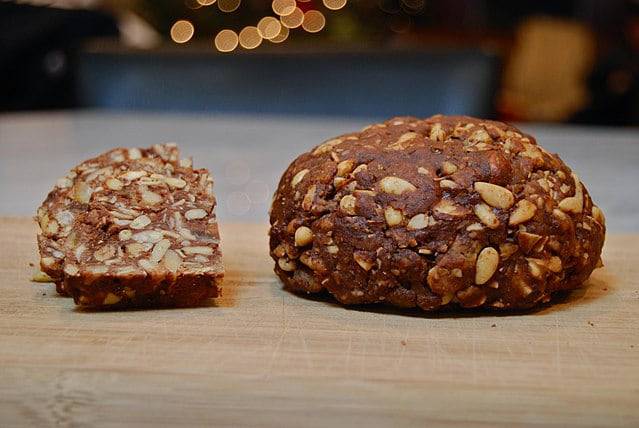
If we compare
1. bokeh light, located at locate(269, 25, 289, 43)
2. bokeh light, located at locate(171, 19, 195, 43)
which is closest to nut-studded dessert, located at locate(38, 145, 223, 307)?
bokeh light, located at locate(171, 19, 195, 43)

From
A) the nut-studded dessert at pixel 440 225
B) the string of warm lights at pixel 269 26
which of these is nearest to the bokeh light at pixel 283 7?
the string of warm lights at pixel 269 26

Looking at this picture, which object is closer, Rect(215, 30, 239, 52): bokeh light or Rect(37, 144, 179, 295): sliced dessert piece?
Rect(37, 144, 179, 295): sliced dessert piece

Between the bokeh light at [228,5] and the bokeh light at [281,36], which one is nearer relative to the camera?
the bokeh light at [228,5]

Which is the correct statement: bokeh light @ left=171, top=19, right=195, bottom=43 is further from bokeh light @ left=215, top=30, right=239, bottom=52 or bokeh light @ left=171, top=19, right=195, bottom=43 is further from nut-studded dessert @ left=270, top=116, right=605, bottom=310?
nut-studded dessert @ left=270, top=116, right=605, bottom=310

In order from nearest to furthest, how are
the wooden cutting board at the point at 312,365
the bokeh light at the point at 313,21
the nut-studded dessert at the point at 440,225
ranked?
the wooden cutting board at the point at 312,365 < the nut-studded dessert at the point at 440,225 < the bokeh light at the point at 313,21

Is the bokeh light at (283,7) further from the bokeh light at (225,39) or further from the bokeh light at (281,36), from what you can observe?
the bokeh light at (225,39)

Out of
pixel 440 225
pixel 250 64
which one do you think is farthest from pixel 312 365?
pixel 250 64
